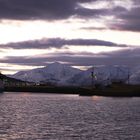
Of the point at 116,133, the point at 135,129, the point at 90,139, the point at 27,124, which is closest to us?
the point at 90,139

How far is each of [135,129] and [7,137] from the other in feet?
65.8

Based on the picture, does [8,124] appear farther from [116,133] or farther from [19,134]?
[116,133]

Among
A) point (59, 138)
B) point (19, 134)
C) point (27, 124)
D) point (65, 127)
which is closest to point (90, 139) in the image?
point (59, 138)

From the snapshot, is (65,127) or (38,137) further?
(65,127)

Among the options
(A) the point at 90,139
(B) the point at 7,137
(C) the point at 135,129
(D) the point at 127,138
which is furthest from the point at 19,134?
(C) the point at 135,129

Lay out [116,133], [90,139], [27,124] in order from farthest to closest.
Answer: [27,124] < [116,133] < [90,139]

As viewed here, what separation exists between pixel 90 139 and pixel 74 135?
386cm

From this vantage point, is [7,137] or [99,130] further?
[99,130]

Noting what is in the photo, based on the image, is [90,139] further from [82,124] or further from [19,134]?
[82,124]

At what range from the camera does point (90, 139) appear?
57438mm

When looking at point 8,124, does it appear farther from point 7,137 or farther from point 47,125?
point 7,137

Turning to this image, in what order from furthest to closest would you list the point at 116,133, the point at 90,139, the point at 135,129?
the point at 135,129 → the point at 116,133 → the point at 90,139

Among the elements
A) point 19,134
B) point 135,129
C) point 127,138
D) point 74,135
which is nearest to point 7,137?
point 19,134

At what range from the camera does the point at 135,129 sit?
69.2 m
